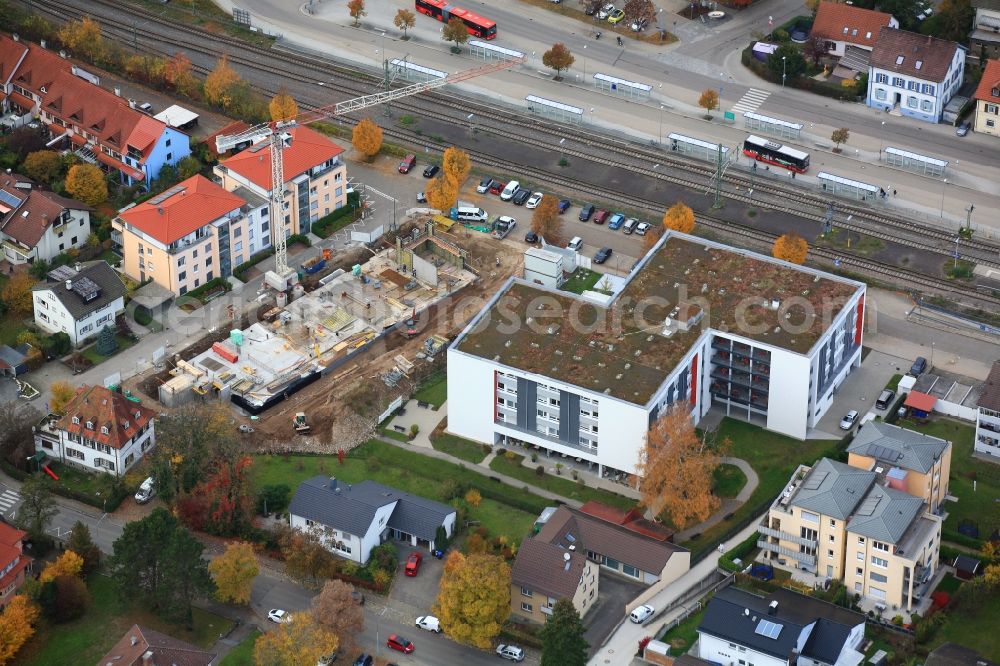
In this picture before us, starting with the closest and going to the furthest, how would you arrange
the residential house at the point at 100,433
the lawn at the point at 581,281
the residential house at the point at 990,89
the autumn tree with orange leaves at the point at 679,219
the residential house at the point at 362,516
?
the residential house at the point at 362,516 < the residential house at the point at 100,433 < the lawn at the point at 581,281 < the autumn tree with orange leaves at the point at 679,219 < the residential house at the point at 990,89

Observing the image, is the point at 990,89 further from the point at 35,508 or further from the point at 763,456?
the point at 35,508

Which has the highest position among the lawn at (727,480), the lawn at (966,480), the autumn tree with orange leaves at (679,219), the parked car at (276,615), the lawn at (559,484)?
the autumn tree with orange leaves at (679,219)

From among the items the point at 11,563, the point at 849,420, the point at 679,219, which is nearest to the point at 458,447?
the point at 849,420

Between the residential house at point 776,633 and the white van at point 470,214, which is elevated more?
the white van at point 470,214

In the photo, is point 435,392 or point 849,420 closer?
point 849,420

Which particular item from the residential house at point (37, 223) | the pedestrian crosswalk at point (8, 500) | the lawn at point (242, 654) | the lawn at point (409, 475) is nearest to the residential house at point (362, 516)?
the lawn at point (409, 475)

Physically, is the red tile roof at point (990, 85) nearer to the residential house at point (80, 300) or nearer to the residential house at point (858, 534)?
the residential house at point (858, 534)
